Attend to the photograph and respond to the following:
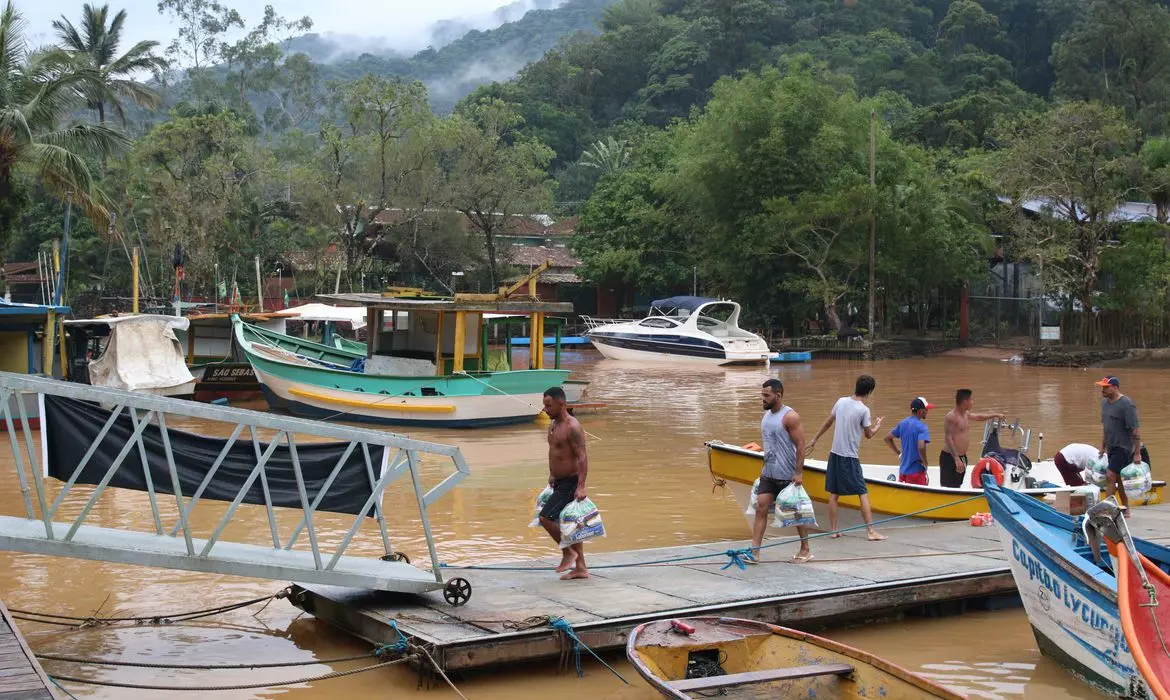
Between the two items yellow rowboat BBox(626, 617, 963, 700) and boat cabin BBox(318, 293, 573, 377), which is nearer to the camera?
yellow rowboat BBox(626, 617, 963, 700)

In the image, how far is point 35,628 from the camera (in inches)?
355

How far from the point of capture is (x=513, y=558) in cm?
1178

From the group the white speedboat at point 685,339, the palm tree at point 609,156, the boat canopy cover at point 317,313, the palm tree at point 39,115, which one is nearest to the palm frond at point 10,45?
the palm tree at point 39,115

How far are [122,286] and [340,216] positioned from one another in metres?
9.27

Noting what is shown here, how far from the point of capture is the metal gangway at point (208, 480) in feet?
25.0

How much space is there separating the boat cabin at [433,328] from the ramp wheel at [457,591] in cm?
1352

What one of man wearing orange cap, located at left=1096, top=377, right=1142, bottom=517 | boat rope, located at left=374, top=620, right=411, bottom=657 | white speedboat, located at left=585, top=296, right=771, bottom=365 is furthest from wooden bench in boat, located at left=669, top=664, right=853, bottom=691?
white speedboat, located at left=585, top=296, right=771, bottom=365

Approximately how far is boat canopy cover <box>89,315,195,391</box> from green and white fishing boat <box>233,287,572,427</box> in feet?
5.63

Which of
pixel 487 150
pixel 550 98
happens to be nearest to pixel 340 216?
pixel 487 150

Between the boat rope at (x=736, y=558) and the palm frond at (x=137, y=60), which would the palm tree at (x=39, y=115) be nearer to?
the boat rope at (x=736, y=558)

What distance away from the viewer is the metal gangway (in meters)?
7.62

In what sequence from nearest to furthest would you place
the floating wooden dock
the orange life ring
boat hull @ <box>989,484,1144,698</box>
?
boat hull @ <box>989,484,1144,698</box>
the floating wooden dock
the orange life ring

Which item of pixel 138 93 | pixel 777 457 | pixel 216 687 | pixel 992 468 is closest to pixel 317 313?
pixel 138 93

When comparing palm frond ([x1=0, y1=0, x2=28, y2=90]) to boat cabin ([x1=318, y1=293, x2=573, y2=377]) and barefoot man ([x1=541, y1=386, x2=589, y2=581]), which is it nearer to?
boat cabin ([x1=318, y1=293, x2=573, y2=377])
